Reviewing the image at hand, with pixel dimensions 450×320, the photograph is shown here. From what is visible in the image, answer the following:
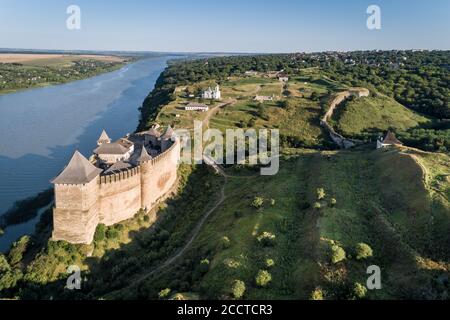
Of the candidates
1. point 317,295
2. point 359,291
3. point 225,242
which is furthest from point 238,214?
point 359,291

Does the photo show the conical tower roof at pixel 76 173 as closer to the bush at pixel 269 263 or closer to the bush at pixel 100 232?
the bush at pixel 100 232

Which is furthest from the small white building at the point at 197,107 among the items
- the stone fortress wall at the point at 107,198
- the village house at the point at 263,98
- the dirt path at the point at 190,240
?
the stone fortress wall at the point at 107,198

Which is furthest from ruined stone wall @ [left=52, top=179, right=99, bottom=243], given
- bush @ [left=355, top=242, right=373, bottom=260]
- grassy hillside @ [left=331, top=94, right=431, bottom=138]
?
grassy hillside @ [left=331, top=94, right=431, bottom=138]

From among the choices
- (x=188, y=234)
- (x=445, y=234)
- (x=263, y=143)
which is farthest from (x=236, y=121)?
(x=445, y=234)

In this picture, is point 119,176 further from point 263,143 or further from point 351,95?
point 351,95

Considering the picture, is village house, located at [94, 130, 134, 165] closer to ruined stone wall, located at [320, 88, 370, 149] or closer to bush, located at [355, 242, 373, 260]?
bush, located at [355, 242, 373, 260]
